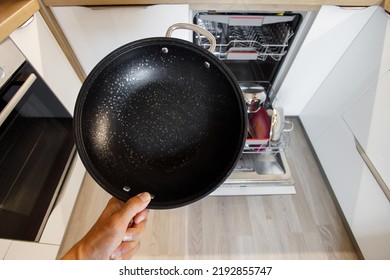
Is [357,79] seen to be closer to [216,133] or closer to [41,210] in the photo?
[216,133]

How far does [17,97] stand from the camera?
722mm

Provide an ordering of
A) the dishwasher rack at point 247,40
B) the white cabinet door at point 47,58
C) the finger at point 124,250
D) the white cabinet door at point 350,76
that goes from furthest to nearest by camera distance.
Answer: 1. the dishwasher rack at point 247,40
2. the white cabinet door at point 350,76
3. the white cabinet door at point 47,58
4. the finger at point 124,250

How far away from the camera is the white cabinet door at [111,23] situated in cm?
83

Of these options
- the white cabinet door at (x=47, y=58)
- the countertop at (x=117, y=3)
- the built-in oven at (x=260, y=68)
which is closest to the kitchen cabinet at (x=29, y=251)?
the white cabinet door at (x=47, y=58)

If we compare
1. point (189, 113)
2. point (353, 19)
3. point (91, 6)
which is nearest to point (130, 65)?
point (189, 113)

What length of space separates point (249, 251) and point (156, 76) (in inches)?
34.6

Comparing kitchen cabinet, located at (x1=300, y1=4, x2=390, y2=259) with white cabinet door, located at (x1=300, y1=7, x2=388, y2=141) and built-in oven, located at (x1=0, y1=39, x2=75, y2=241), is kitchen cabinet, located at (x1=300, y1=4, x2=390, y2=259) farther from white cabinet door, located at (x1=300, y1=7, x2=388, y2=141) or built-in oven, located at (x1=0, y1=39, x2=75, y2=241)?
built-in oven, located at (x1=0, y1=39, x2=75, y2=241)

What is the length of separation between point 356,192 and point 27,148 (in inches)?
52.4

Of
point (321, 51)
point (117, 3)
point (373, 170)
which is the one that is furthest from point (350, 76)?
point (117, 3)

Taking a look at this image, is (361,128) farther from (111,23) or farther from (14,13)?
(14,13)

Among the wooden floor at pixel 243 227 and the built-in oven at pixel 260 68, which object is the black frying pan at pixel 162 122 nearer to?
the built-in oven at pixel 260 68

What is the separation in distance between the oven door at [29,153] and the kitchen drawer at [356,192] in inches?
49.8

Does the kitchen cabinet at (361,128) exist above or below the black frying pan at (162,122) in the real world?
below
